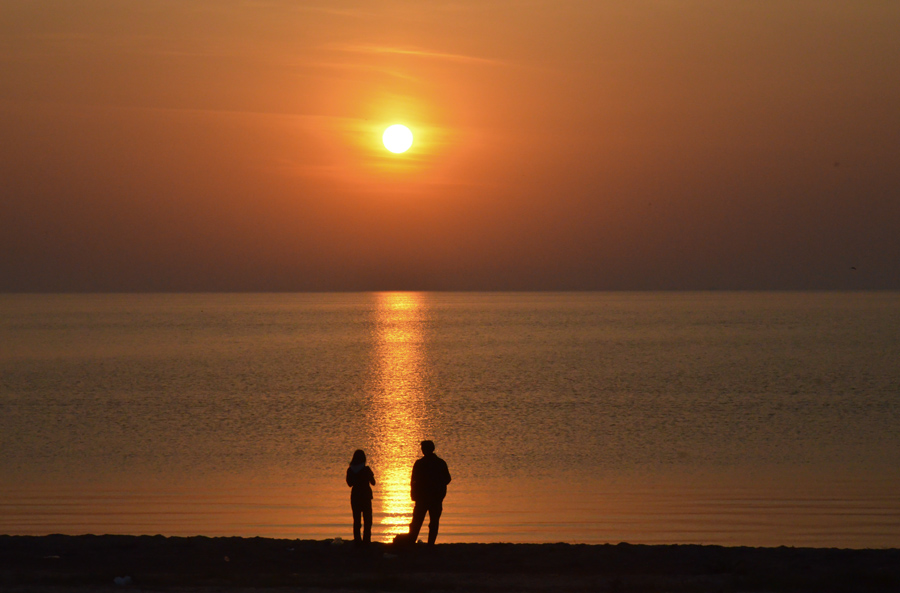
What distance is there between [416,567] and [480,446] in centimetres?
2184

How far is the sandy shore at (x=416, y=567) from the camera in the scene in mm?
12828

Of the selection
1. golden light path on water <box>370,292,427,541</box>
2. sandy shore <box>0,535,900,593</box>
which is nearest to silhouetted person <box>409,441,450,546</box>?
sandy shore <box>0,535,900,593</box>

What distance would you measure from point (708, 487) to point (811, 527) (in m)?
5.79

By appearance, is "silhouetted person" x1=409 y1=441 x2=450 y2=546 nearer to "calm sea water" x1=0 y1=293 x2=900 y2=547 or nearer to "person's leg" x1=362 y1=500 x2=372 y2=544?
"person's leg" x1=362 y1=500 x2=372 y2=544

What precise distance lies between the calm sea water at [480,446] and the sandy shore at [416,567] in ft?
14.8

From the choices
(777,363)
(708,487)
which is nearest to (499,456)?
(708,487)

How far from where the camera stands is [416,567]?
1431cm

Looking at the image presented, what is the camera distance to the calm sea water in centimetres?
2206

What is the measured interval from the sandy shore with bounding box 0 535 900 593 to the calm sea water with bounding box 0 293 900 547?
450 cm

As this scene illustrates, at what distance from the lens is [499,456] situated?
109 feet

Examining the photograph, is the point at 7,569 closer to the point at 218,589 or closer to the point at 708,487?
the point at 218,589

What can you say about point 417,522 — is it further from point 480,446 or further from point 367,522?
point 480,446

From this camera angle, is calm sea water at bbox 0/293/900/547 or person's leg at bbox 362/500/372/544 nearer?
person's leg at bbox 362/500/372/544

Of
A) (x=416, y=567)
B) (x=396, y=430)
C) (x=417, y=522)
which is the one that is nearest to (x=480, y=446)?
(x=396, y=430)
